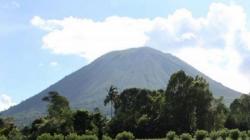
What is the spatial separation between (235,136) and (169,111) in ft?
86.8

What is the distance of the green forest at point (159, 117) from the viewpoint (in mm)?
86625

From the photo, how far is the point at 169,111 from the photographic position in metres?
89.7

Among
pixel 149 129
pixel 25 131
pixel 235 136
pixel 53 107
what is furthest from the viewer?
pixel 53 107

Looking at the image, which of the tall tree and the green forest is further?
the green forest

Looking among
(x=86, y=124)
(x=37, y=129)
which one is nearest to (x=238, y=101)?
(x=86, y=124)

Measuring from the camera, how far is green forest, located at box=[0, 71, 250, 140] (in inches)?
3410

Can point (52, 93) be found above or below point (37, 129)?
above

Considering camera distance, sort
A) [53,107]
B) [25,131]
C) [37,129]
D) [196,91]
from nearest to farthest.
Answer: [196,91]
[37,129]
[25,131]
[53,107]

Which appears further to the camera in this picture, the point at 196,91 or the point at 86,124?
the point at 86,124

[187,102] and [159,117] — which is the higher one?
[187,102]

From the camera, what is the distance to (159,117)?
9262 centimetres

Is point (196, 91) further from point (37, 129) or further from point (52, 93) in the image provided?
point (52, 93)

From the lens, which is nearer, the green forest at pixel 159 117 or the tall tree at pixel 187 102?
the tall tree at pixel 187 102

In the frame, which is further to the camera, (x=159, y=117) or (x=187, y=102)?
(x=159, y=117)
